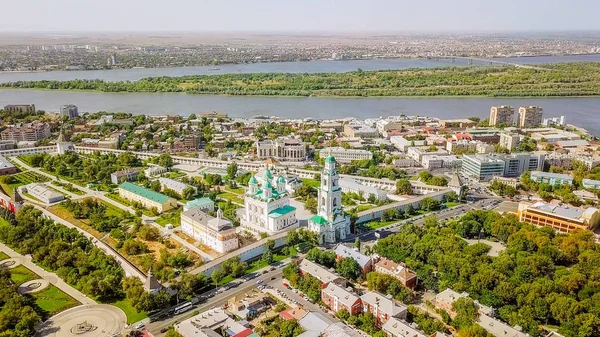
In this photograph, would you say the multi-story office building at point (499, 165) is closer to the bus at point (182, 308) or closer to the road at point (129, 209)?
the road at point (129, 209)

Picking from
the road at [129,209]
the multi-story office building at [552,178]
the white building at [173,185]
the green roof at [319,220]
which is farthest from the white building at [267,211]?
the multi-story office building at [552,178]

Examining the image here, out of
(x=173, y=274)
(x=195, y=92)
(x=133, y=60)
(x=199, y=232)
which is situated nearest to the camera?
(x=173, y=274)

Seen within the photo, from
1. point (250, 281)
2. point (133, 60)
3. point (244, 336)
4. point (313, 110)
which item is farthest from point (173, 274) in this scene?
point (133, 60)

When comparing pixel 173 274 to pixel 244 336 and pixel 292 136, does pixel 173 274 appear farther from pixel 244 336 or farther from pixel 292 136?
pixel 292 136

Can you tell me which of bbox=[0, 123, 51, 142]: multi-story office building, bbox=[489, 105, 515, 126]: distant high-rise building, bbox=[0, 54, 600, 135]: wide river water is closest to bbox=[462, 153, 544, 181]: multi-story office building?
bbox=[489, 105, 515, 126]: distant high-rise building

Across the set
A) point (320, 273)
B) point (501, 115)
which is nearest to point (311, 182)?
point (320, 273)

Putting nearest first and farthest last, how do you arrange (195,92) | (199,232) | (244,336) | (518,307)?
(244,336) → (518,307) → (199,232) → (195,92)
